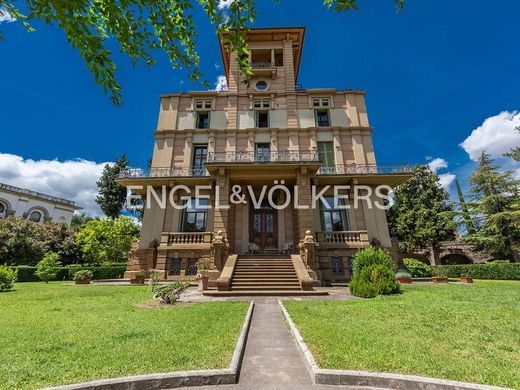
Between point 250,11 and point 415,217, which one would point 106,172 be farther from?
point 415,217

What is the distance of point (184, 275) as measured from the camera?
54.0ft

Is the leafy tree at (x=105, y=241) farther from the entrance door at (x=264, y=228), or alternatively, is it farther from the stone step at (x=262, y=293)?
the stone step at (x=262, y=293)

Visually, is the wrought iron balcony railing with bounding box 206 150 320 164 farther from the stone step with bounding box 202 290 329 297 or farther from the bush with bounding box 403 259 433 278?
the bush with bounding box 403 259 433 278

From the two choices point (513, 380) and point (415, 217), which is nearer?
point (513, 380)

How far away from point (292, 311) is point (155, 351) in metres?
4.36

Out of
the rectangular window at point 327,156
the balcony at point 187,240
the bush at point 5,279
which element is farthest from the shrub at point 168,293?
the rectangular window at point 327,156

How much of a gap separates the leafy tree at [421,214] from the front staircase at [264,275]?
68.5 feet

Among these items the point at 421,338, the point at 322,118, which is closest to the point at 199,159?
the point at 322,118

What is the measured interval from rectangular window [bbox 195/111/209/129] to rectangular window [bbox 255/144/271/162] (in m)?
4.77

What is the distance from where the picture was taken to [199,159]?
20109 mm

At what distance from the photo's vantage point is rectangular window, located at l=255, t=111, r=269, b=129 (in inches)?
827

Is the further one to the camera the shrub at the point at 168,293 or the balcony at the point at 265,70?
the balcony at the point at 265,70

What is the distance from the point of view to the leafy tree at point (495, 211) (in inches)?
936

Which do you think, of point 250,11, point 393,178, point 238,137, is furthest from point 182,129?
point 250,11
